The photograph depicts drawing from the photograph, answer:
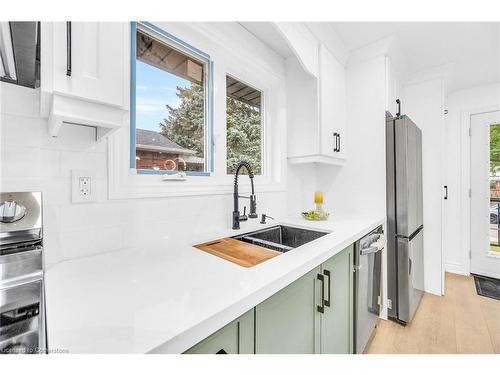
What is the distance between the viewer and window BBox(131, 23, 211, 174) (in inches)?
52.3

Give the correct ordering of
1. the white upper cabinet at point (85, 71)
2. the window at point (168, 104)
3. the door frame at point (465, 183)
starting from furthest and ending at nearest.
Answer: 1. the door frame at point (465, 183)
2. the window at point (168, 104)
3. the white upper cabinet at point (85, 71)

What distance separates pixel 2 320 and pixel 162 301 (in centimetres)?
36

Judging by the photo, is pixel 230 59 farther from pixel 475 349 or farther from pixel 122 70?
pixel 475 349

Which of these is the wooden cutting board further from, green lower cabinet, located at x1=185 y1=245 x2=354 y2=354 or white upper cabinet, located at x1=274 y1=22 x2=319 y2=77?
white upper cabinet, located at x1=274 y1=22 x2=319 y2=77

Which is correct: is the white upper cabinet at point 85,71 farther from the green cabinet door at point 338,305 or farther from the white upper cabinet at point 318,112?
the white upper cabinet at point 318,112

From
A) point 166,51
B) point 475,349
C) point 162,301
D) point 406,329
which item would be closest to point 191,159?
point 166,51

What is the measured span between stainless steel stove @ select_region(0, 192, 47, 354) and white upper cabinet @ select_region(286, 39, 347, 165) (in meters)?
1.75

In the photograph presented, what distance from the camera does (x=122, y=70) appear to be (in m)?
0.77

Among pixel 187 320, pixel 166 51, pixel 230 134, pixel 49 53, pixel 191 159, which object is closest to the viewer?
pixel 187 320

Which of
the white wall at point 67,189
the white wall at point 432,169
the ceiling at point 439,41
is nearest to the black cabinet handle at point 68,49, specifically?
the white wall at point 67,189

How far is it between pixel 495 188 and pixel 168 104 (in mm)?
3899

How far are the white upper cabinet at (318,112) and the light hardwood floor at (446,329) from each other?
1.47 metres

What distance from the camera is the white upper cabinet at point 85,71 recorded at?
66 centimetres

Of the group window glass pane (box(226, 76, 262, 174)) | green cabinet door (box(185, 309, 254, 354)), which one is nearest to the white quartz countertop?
green cabinet door (box(185, 309, 254, 354))
